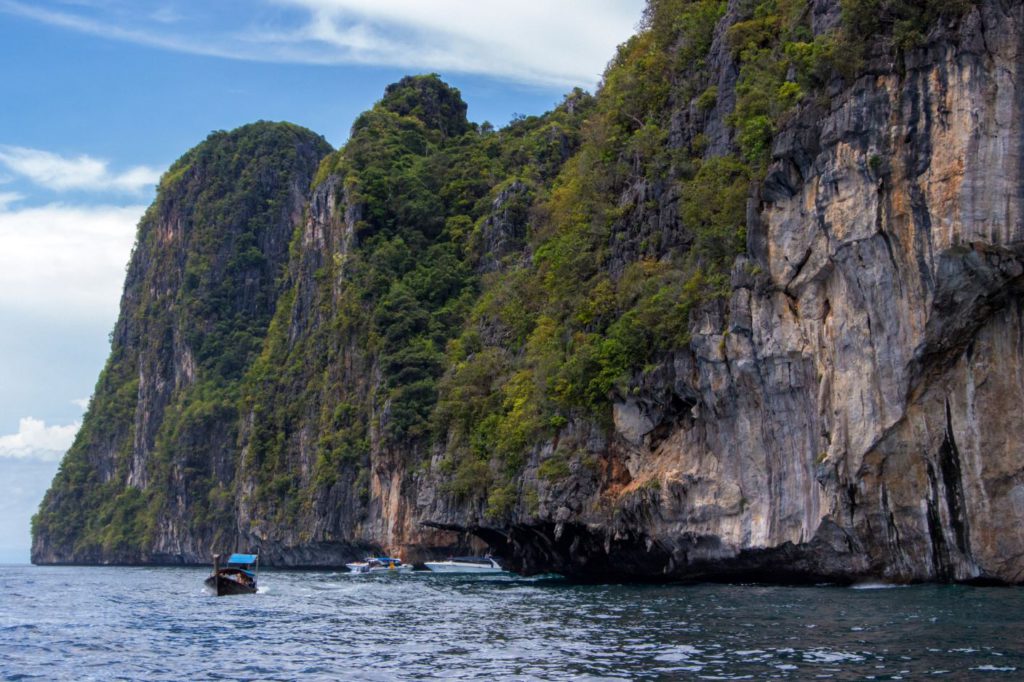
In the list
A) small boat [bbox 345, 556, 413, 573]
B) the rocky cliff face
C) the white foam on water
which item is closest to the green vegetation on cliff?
the rocky cliff face

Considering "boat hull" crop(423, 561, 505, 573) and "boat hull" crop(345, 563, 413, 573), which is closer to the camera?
"boat hull" crop(423, 561, 505, 573)

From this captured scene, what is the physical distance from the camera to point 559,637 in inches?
792

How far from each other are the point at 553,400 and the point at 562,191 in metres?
15.1

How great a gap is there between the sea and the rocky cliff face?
2659mm

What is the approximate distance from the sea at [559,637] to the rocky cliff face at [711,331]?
266 centimetres

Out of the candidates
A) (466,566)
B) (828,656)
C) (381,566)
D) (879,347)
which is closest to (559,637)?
(828,656)

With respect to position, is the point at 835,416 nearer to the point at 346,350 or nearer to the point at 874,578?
the point at 874,578

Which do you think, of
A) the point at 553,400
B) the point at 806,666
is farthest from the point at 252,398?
the point at 806,666

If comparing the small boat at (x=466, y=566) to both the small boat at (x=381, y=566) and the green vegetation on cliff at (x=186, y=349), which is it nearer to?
the small boat at (x=381, y=566)

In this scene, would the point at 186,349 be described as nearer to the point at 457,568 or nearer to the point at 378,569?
the point at 378,569

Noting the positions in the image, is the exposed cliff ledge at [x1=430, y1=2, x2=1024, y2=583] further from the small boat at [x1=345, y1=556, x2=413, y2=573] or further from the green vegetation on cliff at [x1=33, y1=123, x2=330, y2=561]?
the green vegetation on cliff at [x1=33, y1=123, x2=330, y2=561]

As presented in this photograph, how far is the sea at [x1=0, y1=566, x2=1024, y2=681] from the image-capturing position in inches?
615

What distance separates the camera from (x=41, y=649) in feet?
72.7

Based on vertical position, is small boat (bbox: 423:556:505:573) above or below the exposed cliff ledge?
below
